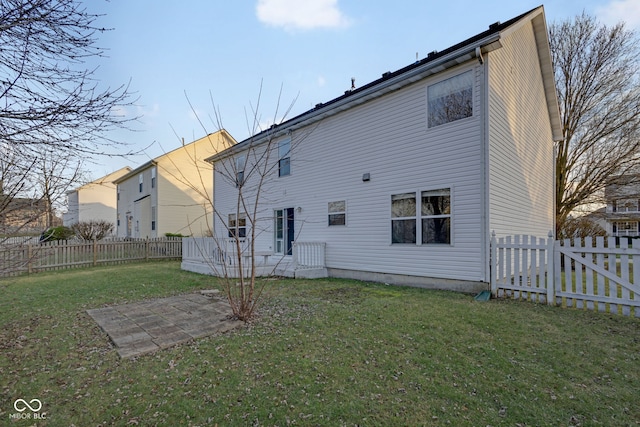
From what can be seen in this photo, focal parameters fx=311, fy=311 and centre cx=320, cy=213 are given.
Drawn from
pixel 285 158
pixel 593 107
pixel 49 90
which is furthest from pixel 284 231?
pixel 593 107

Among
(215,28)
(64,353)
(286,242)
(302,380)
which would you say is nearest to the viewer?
(302,380)

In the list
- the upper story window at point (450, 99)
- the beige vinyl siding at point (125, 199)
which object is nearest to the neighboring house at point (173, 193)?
the beige vinyl siding at point (125, 199)

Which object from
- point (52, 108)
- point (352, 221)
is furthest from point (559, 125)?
point (52, 108)

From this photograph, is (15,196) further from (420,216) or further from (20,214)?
(420,216)

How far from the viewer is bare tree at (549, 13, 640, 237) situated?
44.8 ft

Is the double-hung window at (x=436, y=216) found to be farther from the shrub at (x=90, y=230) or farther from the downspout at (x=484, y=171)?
the shrub at (x=90, y=230)

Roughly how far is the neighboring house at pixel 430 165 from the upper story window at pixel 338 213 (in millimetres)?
33

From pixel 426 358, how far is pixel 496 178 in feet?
17.6

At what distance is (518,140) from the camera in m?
9.04

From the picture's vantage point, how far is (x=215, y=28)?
9.07m

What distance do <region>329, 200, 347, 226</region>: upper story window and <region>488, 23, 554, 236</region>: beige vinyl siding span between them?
13.7 ft

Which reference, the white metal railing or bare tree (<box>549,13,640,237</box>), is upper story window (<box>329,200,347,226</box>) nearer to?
the white metal railing

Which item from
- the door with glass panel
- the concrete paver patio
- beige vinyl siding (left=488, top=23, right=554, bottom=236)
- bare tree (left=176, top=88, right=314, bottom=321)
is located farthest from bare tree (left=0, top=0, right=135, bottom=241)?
the door with glass panel

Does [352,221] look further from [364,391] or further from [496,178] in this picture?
[364,391]
